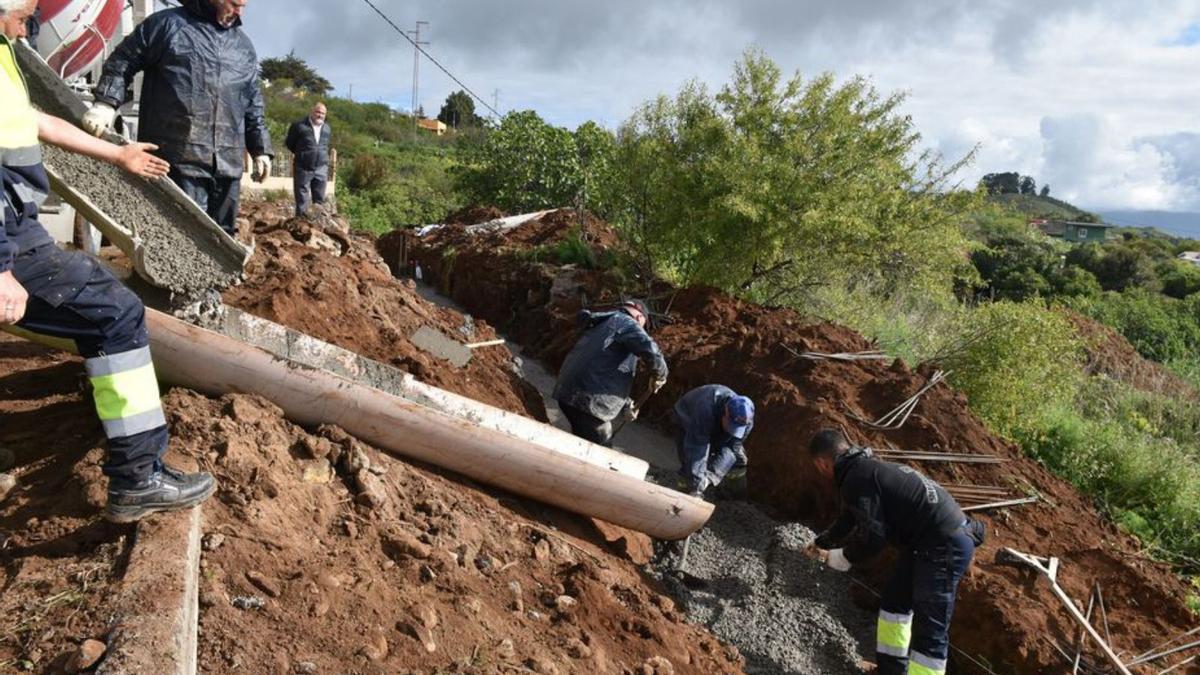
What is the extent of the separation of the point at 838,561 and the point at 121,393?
13.2ft

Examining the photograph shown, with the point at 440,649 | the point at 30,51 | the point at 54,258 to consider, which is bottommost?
the point at 440,649

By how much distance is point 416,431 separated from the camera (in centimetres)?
408

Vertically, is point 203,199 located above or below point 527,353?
above

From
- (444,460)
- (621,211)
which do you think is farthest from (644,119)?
(444,460)

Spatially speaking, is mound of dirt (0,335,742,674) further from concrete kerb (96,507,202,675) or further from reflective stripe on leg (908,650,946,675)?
reflective stripe on leg (908,650,946,675)

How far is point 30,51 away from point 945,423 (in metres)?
6.25

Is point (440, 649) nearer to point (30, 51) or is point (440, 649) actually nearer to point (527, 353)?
point (30, 51)

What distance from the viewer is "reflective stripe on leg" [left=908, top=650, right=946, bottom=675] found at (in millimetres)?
4449

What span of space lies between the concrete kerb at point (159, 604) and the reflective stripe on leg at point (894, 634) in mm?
3516

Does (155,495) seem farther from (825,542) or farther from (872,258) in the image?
(872,258)

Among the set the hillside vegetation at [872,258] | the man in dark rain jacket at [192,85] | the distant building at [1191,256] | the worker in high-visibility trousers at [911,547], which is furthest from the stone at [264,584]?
the distant building at [1191,256]

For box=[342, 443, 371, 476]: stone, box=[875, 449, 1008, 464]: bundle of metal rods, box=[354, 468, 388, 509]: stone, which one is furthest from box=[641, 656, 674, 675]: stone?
box=[875, 449, 1008, 464]: bundle of metal rods

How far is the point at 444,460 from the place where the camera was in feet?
13.9

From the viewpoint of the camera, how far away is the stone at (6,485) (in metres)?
2.89
